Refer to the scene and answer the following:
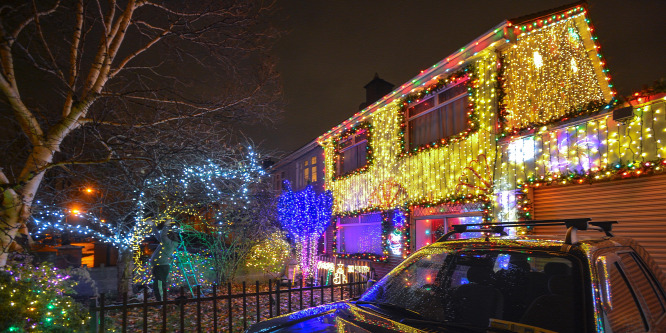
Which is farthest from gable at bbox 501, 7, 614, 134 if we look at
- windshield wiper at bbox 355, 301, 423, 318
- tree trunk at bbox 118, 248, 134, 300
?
tree trunk at bbox 118, 248, 134, 300

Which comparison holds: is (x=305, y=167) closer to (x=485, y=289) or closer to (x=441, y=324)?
(x=485, y=289)

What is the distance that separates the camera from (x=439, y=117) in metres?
11.1

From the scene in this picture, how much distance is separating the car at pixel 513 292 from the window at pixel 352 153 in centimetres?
1134

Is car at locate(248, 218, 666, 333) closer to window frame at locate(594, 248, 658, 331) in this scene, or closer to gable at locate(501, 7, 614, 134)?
window frame at locate(594, 248, 658, 331)

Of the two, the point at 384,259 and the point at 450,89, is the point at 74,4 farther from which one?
the point at 384,259

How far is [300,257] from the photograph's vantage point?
15.2 metres

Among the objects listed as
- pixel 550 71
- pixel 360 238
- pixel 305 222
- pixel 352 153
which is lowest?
pixel 360 238

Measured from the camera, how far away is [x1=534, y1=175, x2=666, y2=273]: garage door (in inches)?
254

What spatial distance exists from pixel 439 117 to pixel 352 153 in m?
5.74

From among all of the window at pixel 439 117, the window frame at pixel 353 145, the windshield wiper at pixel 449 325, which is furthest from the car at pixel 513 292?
the window frame at pixel 353 145

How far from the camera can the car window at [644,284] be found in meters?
2.67

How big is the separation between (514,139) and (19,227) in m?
9.34

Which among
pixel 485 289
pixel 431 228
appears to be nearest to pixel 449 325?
pixel 485 289

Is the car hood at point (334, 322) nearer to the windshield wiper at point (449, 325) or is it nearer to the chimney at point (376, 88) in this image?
the windshield wiper at point (449, 325)
